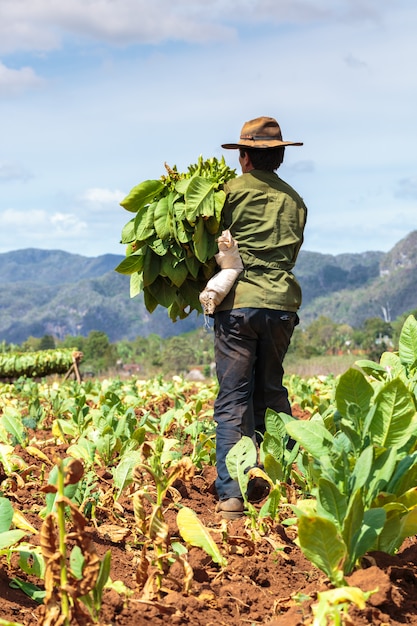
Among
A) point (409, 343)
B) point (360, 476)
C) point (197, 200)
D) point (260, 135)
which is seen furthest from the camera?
point (260, 135)

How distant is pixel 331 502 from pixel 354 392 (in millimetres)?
515

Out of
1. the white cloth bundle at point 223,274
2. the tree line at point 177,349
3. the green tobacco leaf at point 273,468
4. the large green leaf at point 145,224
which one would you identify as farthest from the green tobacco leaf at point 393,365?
the tree line at point 177,349

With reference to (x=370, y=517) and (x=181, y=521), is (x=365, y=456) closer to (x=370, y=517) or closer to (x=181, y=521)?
(x=370, y=517)

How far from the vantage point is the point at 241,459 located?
446cm

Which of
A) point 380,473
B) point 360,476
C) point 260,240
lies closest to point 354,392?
point 380,473

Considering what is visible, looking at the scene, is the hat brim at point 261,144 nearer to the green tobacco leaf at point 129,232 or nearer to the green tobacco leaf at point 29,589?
the green tobacco leaf at point 129,232

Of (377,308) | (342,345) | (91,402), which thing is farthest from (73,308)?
(91,402)

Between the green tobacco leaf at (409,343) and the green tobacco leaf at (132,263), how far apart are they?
1.72m

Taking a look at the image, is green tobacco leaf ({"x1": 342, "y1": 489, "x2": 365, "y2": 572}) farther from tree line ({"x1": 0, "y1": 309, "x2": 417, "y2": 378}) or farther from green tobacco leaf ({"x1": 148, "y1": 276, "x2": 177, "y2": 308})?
tree line ({"x1": 0, "y1": 309, "x2": 417, "y2": 378})

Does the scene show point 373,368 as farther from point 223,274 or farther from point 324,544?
point 324,544

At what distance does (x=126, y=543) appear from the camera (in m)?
3.98

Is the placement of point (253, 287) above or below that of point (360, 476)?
above

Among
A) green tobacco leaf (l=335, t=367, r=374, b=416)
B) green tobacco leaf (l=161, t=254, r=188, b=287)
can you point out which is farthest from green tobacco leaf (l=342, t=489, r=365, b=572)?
green tobacco leaf (l=161, t=254, r=188, b=287)

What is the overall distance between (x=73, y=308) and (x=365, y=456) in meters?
173
